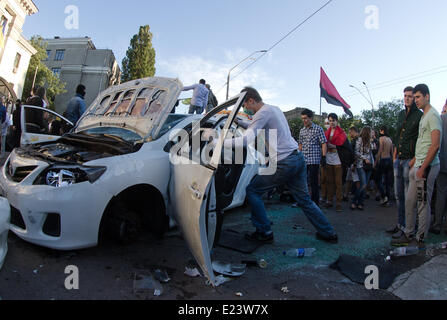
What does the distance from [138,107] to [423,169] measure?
3.61m

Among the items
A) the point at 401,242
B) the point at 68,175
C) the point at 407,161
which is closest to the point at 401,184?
the point at 407,161

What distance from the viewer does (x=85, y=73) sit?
135 ft

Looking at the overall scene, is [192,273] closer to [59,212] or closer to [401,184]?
[59,212]

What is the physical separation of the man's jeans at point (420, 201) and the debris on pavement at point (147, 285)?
123 inches

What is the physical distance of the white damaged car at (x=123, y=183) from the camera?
2213 mm

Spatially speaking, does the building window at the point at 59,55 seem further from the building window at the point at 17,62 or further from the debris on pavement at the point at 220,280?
the debris on pavement at the point at 220,280

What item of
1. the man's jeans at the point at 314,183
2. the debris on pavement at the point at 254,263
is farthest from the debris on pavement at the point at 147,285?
the man's jeans at the point at 314,183

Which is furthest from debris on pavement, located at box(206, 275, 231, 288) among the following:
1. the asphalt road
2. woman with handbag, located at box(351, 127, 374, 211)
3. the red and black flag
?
the red and black flag

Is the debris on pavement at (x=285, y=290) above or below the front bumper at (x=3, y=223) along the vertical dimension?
below

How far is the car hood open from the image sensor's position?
10.5 ft

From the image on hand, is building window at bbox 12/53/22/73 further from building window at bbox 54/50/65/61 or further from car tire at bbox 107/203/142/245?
car tire at bbox 107/203/142/245

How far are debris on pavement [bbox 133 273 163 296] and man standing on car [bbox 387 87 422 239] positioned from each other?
3120 mm

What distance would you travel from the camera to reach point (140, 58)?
114 ft
